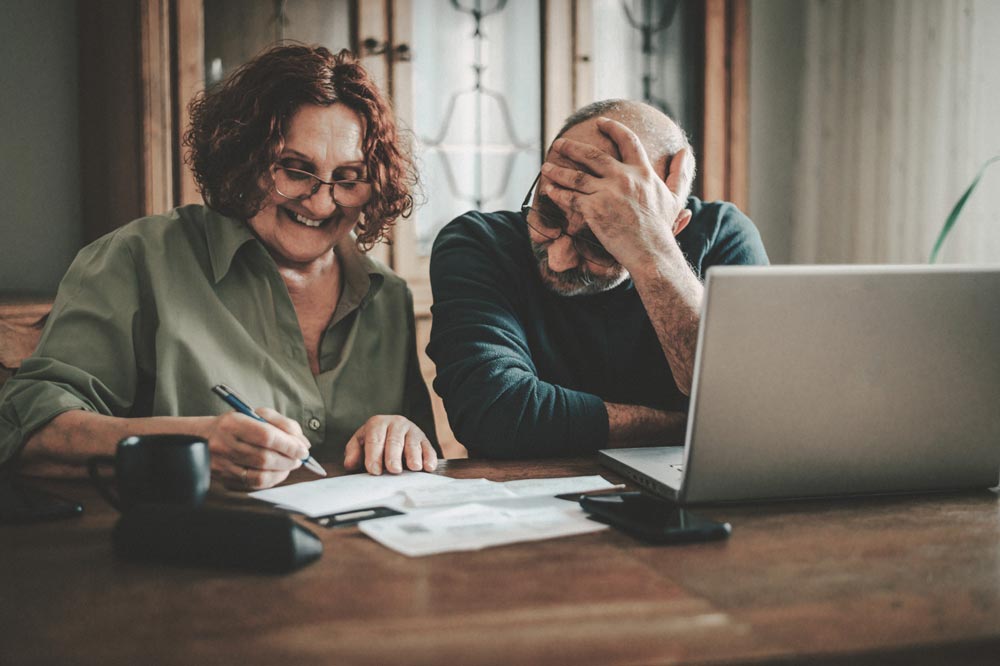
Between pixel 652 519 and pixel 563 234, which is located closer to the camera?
pixel 652 519

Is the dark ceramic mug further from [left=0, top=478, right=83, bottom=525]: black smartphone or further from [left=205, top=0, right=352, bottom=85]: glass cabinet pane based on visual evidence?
[left=205, top=0, right=352, bottom=85]: glass cabinet pane

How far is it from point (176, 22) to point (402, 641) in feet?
6.64

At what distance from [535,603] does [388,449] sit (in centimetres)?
51

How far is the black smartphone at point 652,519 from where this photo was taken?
86cm

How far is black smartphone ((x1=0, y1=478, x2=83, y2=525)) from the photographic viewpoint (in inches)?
35.3

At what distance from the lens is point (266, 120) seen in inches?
61.4

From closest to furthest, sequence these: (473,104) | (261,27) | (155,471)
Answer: (155,471) → (261,27) → (473,104)

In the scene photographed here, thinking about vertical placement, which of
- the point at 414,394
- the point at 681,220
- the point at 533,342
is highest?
the point at 681,220

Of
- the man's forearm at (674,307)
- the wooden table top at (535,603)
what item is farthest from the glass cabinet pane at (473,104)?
the wooden table top at (535,603)

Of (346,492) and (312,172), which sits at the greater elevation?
(312,172)

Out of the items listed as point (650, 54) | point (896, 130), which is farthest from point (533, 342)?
point (896, 130)

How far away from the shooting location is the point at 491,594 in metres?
0.72

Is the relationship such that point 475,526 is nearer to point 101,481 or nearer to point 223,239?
point 101,481

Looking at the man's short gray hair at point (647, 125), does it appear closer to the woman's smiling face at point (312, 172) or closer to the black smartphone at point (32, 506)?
the woman's smiling face at point (312, 172)
